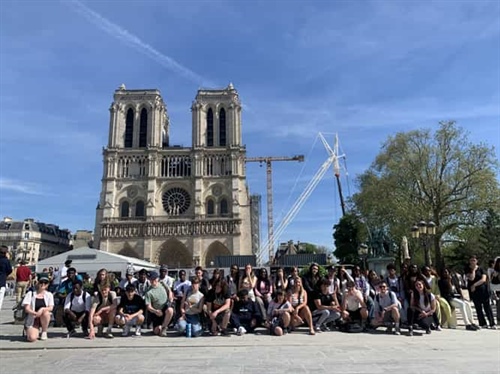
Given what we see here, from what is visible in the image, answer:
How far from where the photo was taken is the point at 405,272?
930 centimetres

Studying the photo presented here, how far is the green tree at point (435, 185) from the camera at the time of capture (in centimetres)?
2497

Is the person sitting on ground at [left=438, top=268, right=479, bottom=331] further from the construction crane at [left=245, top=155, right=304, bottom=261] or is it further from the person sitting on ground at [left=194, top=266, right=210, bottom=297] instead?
the construction crane at [left=245, top=155, right=304, bottom=261]

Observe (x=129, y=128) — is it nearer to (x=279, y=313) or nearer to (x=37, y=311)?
(x=37, y=311)

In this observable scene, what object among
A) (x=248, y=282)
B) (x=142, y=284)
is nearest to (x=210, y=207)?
(x=142, y=284)

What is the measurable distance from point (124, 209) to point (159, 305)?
152ft

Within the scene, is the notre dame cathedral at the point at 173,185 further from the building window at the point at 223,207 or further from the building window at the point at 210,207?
the building window at the point at 210,207

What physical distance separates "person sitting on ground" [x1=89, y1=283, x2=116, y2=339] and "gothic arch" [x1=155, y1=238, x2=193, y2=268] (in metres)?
42.3

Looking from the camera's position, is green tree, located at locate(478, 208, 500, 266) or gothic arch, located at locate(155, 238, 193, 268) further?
gothic arch, located at locate(155, 238, 193, 268)

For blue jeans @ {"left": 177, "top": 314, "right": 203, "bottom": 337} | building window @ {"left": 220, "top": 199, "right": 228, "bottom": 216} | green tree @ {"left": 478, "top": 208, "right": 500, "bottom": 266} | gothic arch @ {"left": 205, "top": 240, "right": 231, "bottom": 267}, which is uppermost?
building window @ {"left": 220, "top": 199, "right": 228, "bottom": 216}

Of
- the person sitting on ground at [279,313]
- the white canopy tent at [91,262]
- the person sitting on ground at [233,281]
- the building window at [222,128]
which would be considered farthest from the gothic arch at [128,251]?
the person sitting on ground at [279,313]

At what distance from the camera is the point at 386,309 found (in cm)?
846

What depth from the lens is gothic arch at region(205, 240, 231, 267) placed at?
50031 mm

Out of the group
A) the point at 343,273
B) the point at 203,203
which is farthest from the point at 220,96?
the point at 343,273

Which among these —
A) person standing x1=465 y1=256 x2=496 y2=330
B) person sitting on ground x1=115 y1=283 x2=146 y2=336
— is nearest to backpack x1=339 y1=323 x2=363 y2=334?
person standing x1=465 y1=256 x2=496 y2=330
